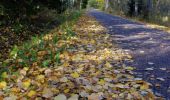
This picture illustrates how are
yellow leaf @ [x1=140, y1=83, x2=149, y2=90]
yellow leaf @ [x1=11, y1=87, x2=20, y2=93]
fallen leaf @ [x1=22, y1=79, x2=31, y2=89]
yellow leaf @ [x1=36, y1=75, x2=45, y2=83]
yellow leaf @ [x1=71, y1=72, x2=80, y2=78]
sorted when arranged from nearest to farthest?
yellow leaf @ [x1=11, y1=87, x2=20, y2=93]
fallen leaf @ [x1=22, y1=79, x2=31, y2=89]
yellow leaf @ [x1=140, y1=83, x2=149, y2=90]
yellow leaf @ [x1=36, y1=75, x2=45, y2=83]
yellow leaf @ [x1=71, y1=72, x2=80, y2=78]

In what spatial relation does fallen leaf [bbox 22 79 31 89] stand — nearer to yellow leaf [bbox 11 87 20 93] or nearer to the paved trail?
yellow leaf [bbox 11 87 20 93]

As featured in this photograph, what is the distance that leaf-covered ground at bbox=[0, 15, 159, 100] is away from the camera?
4434mm

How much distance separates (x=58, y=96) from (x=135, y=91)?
1.23 metres

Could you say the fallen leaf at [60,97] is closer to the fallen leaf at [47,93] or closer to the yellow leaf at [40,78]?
the fallen leaf at [47,93]

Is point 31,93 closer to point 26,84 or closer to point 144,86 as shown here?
point 26,84

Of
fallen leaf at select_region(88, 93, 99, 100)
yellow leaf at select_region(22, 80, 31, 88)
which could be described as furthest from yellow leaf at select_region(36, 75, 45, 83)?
fallen leaf at select_region(88, 93, 99, 100)

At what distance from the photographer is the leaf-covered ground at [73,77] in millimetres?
4434

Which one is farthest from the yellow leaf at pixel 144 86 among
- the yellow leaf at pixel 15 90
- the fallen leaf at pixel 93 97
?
the yellow leaf at pixel 15 90

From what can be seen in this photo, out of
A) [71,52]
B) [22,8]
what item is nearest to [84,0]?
[22,8]

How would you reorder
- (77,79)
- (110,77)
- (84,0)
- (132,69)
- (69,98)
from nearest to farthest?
(69,98), (77,79), (110,77), (132,69), (84,0)

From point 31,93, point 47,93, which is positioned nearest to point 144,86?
point 47,93

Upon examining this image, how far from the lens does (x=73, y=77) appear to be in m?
5.17

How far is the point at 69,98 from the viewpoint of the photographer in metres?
4.20

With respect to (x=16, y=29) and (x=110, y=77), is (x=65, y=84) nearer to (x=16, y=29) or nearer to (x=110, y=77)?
(x=110, y=77)
